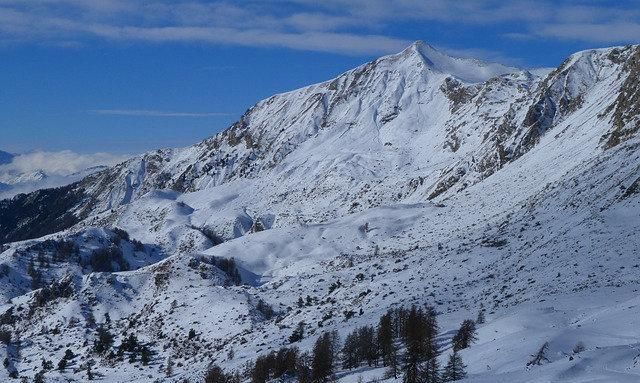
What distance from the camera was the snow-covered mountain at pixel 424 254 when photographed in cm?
4822

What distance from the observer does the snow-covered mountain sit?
158 ft

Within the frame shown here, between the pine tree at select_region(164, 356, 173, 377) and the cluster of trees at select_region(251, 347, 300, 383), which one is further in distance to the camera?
the pine tree at select_region(164, 356, 173, 377)

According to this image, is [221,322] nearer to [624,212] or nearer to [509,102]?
[624,212]

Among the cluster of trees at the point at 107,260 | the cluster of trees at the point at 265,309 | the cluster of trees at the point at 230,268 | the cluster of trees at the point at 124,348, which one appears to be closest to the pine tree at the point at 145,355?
the cluster of trees at the point at 124,348

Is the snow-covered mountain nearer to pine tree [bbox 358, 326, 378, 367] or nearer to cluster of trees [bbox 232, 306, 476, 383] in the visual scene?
cluster of trees [bbox 232, 306, 476, 383]

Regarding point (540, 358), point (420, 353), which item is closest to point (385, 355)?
point (420, 353)

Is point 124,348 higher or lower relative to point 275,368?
higher

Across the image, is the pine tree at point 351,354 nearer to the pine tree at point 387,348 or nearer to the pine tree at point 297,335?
the pine tree at point 387,348

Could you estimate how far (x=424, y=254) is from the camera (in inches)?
3349

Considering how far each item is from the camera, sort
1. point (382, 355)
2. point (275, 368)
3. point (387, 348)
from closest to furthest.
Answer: point (387, 348) → point (382, 355) → point (275, 368)

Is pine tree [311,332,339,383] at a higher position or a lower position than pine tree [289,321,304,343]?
lower

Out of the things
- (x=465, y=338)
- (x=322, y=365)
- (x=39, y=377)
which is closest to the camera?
(x=465, y=338)

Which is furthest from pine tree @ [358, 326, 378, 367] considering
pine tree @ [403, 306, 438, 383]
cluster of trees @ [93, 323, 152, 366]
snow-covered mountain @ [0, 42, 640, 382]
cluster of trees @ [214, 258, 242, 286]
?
cluster of trees @ [214, 258, 242, 286]

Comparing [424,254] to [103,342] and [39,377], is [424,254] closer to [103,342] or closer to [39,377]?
[103,342]
